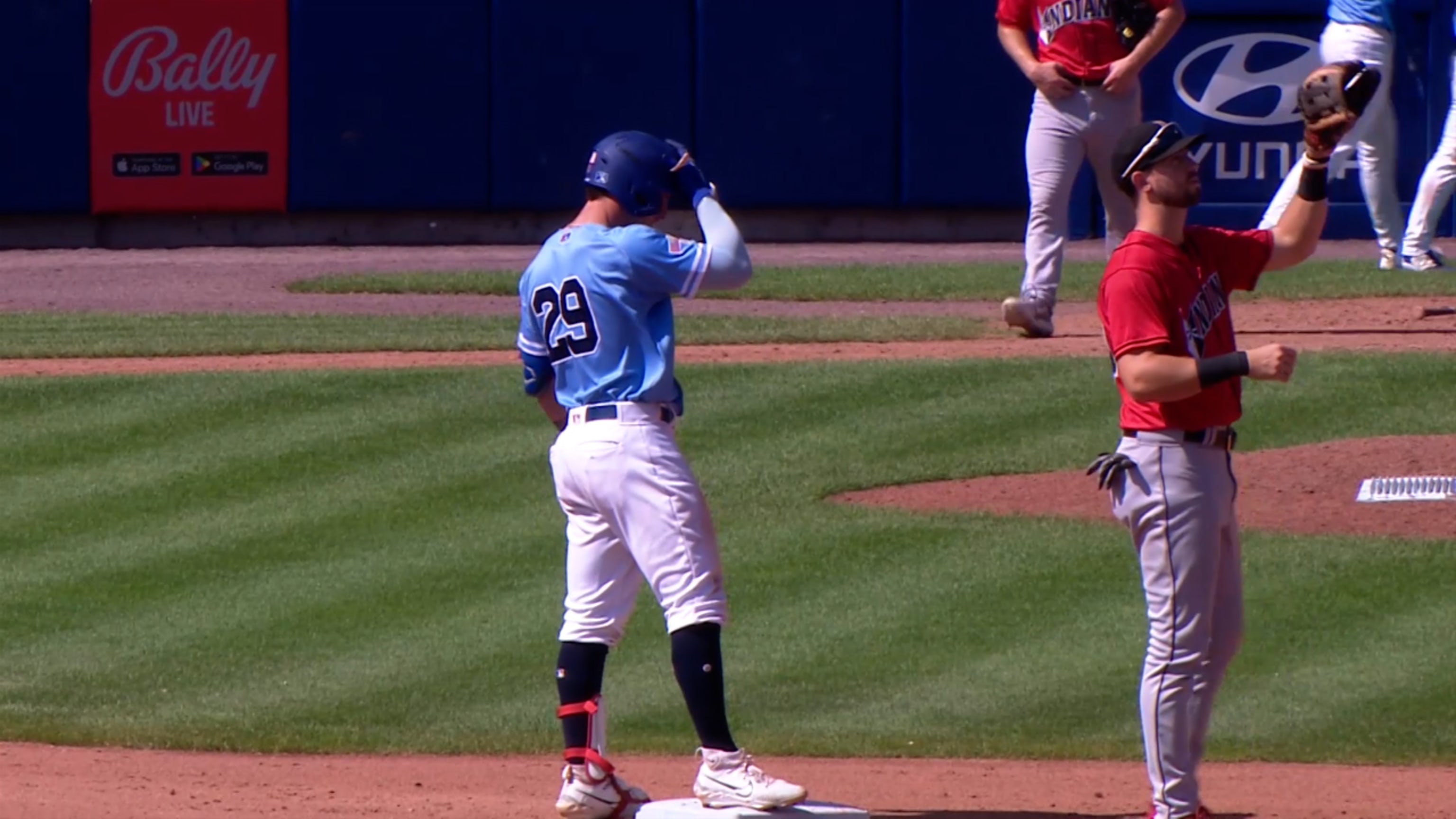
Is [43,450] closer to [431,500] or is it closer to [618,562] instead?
[431,500]

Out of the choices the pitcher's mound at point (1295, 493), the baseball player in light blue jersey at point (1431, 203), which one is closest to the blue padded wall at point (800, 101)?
the baseball player in light blue jersey at point (1431, 203)

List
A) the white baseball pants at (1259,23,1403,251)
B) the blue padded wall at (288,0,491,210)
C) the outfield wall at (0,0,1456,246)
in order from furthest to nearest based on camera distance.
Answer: the blue padded wall at (288,0,491,210) → the outfield wall at (0,0,1456,246) → the white baseball pants at (1259,23,1403,251)

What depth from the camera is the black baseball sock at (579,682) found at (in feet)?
17.1

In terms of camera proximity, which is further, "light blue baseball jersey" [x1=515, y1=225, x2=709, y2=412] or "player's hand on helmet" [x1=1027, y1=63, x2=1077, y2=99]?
"player's hand on helmet" [x1=1027, y1=63, x2=1077, y2=99]

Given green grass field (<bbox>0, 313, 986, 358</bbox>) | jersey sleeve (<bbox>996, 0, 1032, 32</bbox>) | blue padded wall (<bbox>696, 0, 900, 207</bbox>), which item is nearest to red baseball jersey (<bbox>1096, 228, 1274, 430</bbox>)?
jersey sleeve (<bbox>996, 0, 1032, 32</bbox>)

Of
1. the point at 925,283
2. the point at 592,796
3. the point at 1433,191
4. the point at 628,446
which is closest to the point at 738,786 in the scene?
the point at 592,796

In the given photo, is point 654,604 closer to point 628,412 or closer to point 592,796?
point 592,796

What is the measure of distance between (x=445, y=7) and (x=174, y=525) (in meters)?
8.97

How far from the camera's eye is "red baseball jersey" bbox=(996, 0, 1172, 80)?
32.0 ft

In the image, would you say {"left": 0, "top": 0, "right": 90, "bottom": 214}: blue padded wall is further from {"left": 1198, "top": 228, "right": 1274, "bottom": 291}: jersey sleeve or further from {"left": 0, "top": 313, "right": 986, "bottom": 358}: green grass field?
{"left": 1198, "top": 228, "right": 1274, "bottom": 291}: jersey sleeve

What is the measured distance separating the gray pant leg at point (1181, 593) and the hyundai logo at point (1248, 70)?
460 inches

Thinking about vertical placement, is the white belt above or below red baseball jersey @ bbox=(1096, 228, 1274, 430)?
below

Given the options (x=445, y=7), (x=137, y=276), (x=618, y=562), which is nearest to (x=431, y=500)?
(x=618, y=562)

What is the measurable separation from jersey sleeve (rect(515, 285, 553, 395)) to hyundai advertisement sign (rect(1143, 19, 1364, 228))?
11.5 m
